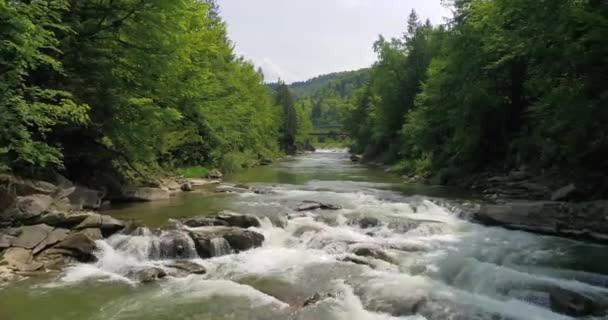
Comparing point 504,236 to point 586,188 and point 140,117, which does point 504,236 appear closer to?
point 586,188

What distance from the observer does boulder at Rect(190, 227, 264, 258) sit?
1279cm

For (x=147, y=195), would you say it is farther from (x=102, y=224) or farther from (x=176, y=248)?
(x=176, y=248)

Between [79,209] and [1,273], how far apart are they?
5181mm

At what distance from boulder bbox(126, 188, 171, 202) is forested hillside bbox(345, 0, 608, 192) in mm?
16125

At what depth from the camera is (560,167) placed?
18469 mm

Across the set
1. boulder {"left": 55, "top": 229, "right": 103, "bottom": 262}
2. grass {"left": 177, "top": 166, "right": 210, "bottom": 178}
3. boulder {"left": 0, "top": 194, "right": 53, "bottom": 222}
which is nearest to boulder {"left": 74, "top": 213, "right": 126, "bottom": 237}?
boulder {"left": 55, "top": 229, "right": 103, "bottom": 262}

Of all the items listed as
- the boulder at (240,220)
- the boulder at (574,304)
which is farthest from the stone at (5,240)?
the boulder at (574,304)

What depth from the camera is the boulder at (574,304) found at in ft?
28.2

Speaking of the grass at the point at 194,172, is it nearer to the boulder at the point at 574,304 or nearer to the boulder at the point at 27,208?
the boulder at the point at 27,208

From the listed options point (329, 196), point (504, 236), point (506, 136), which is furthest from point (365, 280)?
point (506, 136)

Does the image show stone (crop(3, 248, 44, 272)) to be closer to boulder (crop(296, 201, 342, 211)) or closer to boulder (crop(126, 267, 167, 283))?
boulder (crop(126, 267, 167, 283))

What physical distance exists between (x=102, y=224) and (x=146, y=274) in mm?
3564

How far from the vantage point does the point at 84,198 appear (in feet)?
53.9

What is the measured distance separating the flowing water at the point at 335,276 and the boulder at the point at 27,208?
2.17 meters
